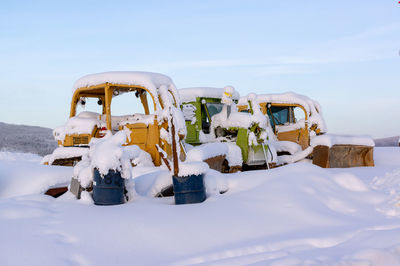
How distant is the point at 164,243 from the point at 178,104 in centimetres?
481

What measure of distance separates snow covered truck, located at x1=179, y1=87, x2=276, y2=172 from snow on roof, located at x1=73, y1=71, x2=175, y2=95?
5.22 ft

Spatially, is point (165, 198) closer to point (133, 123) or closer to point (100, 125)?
point (133, 123)

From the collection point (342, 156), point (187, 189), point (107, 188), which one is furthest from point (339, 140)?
point (107, 188)

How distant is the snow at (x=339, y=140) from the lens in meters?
10.9

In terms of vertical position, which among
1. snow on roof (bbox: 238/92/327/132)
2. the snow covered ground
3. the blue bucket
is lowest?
the snow covered ground

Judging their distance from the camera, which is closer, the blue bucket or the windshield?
the blue bucket

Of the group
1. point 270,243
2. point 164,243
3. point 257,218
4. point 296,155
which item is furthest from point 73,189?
point 296,155

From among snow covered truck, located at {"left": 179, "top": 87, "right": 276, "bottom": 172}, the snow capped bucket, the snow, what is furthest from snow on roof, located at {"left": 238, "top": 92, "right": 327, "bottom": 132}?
the snow capped bucket

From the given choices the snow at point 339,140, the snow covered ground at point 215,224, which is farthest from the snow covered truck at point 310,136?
the snow covered ground at point 215,224

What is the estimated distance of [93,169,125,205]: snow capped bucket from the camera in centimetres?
536

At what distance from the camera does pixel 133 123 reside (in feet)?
27.8

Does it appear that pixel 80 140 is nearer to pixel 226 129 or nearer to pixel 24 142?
pixel 226 129

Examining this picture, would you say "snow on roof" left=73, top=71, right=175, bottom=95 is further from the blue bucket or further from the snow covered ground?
the blue bucket

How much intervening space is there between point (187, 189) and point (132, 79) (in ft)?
11.5
